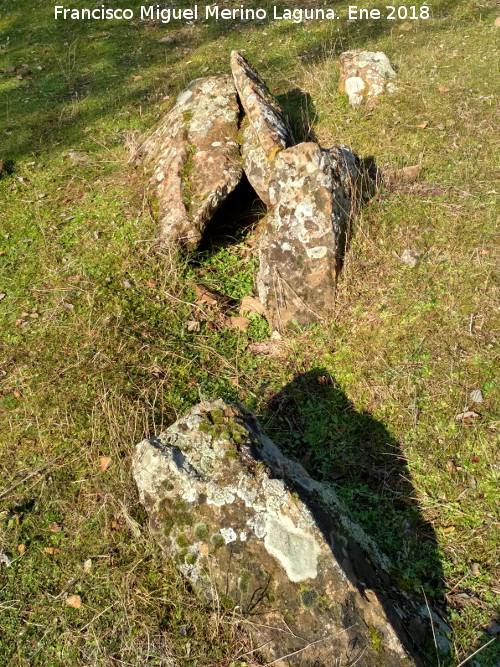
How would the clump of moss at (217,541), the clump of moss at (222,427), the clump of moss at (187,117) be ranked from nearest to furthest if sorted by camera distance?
the clump of moss at (217,541) < the clump of moss at (222,427) < the clump of moss at (187,117)

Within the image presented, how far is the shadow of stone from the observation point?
301 centimetres

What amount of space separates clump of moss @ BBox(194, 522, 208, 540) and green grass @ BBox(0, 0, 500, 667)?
1.05 feet

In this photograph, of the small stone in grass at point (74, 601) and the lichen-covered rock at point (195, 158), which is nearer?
the small stone in grass at point (74, 601)

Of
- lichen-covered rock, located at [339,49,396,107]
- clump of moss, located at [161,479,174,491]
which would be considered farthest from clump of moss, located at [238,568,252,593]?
lichen-covered rock, located at [339,49,396,107]

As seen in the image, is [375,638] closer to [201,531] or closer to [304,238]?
[201,531]

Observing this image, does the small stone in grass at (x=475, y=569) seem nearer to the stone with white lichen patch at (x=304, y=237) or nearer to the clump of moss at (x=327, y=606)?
the clump of moss at (x=327, y=606)

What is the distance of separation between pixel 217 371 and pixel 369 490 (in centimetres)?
167

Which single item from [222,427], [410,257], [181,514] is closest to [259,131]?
[410,257]

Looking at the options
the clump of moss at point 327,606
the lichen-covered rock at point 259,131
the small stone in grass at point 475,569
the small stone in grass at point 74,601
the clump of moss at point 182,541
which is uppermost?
the lichen-covered rock at point 259,131

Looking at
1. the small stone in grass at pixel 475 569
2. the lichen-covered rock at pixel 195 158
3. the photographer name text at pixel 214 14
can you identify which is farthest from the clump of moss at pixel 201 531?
the photographer name text at pixel 214 14

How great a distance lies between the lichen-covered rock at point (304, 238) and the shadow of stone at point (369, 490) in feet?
2.51

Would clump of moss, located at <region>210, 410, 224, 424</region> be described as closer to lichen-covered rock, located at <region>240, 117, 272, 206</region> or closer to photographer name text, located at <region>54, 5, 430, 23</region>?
lichen-covered rock, located at <region>240, 117, 272, 206</region>

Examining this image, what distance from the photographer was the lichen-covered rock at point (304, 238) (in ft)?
16.6

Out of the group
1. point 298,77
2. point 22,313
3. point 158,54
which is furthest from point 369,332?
point 158,54
